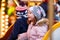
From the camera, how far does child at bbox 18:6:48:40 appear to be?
193 centimetres

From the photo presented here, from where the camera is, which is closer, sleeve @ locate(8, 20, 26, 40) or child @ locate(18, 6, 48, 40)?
child @ locate(18, 6, 48, 40)

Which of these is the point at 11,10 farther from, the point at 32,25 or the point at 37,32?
the point at 37,32

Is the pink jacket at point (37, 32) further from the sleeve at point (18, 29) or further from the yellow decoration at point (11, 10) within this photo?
the yellow decoration at point (11, 10)

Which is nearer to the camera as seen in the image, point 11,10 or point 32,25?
point 32,25

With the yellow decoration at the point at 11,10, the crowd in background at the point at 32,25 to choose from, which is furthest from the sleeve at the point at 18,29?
the yellow decoration at the point at 11,10

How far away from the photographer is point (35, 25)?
204 centimetres

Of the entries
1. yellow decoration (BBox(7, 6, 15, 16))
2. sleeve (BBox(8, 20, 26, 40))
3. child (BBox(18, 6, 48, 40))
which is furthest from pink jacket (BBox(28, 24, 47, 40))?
yellow decoration (BBox(7, 6, 15, 16))

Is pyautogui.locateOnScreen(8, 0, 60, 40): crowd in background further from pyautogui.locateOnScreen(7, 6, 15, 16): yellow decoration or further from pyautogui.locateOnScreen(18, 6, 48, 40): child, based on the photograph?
pyautogui.locateOnScreen(7, 6, 15, 16): yellow decoration

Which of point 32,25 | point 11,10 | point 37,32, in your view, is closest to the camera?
point 37,32

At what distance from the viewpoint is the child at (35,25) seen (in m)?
1.93

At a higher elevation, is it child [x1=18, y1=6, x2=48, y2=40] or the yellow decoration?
the yellow decoration

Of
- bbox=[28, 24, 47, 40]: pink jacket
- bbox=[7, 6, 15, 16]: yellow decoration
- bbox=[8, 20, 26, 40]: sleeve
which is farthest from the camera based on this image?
bbox=[7, 6, 15, 16]: yellow decoration

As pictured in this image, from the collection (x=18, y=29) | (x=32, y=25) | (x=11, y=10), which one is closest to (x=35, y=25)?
(x=32, y=25)

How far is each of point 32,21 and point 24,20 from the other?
0.11m
